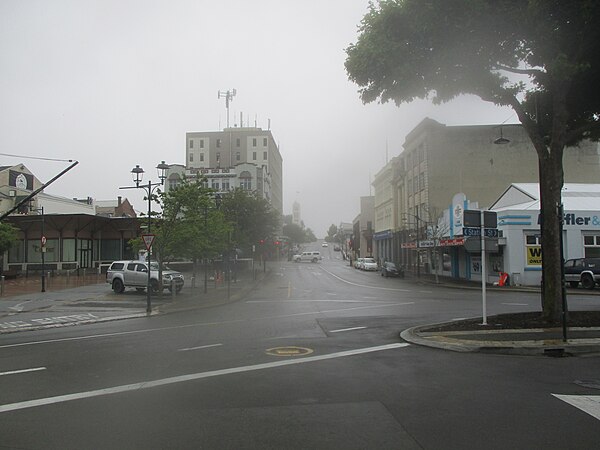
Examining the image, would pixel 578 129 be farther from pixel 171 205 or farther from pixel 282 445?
pixel 171 205

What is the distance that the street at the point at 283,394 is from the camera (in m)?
5.36

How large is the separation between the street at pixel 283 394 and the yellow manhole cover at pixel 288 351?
0.07 feet

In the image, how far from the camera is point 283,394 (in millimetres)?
7137

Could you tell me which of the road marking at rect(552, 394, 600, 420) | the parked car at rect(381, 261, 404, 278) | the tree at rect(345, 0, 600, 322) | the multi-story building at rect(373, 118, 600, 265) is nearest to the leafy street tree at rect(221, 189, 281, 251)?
the parked car at rect(381, 261, 404, 278)

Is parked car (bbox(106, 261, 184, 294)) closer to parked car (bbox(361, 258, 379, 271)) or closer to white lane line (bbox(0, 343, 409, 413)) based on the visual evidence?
white lane line (bbox(0, 343, 409, 413))

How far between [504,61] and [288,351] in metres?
9.86

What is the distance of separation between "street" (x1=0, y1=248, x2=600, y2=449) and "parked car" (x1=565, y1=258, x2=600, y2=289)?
2216 centimetres

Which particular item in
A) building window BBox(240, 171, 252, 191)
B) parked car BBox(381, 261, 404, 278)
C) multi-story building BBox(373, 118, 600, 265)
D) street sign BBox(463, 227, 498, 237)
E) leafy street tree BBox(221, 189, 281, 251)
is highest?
building window BBox(240, 171, 252, 191)

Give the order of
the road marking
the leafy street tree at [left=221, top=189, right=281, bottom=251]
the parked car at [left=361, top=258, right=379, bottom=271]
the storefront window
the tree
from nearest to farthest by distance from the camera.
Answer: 1. the road marking
2. the tree
3. the storefront window
4. the leafy street tree at [left=221, top=189, right=281, bottom=251]
5. the parked car at [left=361, top=258, right=379, bottom=271]

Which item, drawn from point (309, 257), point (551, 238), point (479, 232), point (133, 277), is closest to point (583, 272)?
point (551, 238)

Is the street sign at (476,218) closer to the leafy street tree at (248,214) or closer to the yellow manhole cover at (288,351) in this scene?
the yellow manhole cover at (288,351)

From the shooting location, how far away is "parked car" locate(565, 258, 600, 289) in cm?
2972

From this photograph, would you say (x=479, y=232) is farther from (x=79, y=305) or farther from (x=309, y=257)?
(x=309, y=257)

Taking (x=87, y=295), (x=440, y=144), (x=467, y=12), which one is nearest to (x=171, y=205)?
(x=87, y=295)
